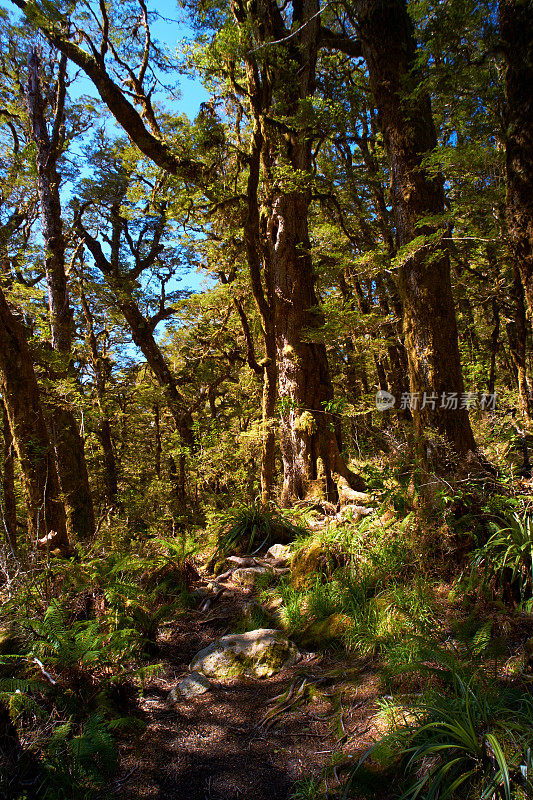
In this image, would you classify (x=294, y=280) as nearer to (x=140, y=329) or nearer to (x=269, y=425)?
(x=269, y=425)

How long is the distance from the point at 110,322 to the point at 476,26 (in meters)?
12.4

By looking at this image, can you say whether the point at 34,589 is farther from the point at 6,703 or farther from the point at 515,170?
the point at 515,170

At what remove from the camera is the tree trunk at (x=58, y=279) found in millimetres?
8148

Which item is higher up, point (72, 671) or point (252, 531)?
point (72, 671)

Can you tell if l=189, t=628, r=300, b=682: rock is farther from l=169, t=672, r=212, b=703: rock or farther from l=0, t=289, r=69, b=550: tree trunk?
l=0, t=289, r=69, b=550: tree trunk

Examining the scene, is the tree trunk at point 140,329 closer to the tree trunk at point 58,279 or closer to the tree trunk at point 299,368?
the tree trunk at point 58,279

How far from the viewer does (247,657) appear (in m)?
3.55

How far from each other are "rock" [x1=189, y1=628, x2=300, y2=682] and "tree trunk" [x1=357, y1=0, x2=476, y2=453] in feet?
7.69

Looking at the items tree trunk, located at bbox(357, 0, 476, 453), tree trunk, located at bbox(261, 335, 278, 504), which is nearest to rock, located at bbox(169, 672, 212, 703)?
tree trunk, located at bbox(357, 0, 476, 453)

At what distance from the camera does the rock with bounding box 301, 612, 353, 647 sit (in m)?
3.58

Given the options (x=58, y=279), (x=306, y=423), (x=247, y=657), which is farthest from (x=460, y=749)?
(x=58, y=279)

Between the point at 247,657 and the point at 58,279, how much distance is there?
7.86 metres

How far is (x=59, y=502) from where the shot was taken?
636 centimetres

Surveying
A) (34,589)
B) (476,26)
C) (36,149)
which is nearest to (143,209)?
(36,149)
